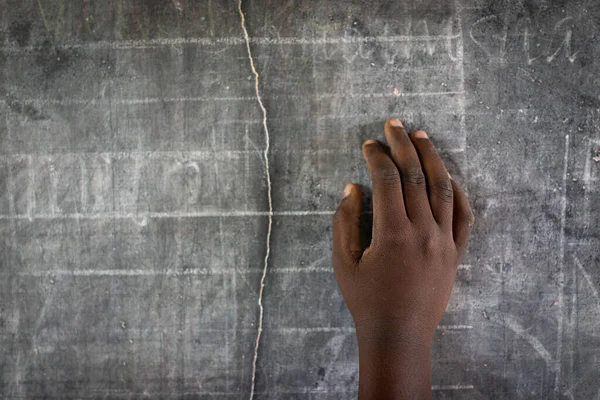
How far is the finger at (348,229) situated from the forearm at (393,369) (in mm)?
416

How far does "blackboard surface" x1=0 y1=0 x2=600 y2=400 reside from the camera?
2746 mm

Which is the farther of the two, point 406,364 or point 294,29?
point 294,29

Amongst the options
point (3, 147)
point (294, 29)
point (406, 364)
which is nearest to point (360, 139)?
point (294, 29)

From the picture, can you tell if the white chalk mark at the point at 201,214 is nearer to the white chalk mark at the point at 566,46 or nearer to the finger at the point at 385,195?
the finger at the point at 385,195

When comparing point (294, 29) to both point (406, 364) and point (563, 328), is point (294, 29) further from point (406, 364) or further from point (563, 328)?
point (563, 328)

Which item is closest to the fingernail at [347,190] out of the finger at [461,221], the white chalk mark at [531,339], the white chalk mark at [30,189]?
the finger at [461,221]

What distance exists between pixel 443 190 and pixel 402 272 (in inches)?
20.5

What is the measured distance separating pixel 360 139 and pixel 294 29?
765 millimetres

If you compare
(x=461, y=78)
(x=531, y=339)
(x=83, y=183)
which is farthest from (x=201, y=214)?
(x=531, y=339)

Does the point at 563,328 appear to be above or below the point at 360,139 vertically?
below

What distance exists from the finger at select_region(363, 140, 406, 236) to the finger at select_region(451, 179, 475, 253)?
0.36 m

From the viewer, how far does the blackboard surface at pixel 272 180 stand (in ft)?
9.01

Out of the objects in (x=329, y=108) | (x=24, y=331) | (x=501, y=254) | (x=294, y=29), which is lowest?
(x=24, y=331)

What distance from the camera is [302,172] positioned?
109 inches
